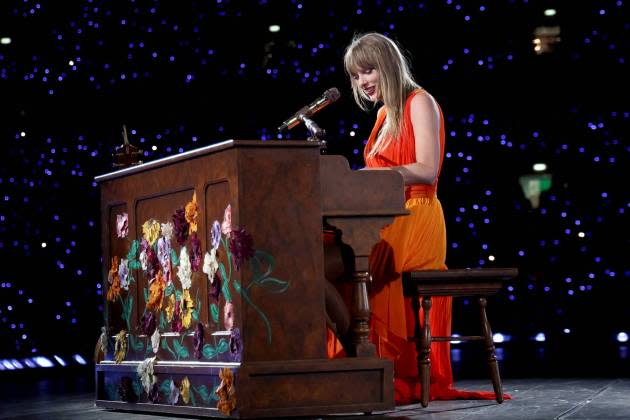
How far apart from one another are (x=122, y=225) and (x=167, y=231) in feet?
1.21

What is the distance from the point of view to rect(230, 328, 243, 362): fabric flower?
308cm

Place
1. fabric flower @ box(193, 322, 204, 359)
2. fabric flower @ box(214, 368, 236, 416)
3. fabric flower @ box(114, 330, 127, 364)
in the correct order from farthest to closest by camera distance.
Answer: fabric flower @ box(114, 330, 127, 364)
fabric flower @ box(193, 322, 204, 359)
fabric flower @ box(214, 368, 236, 416)

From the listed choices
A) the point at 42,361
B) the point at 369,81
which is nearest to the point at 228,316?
the point at 369,81

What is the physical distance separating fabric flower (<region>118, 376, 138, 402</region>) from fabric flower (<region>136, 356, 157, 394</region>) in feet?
0.29

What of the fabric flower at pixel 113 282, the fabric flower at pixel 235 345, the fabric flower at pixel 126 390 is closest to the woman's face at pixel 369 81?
the fabric flower at pixel 113 282

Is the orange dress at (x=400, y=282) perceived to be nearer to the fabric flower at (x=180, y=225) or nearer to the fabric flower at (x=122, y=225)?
the fabric flower at (x=180, y=225)

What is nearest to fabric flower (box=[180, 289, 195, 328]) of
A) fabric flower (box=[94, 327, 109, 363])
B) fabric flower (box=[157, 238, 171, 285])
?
fabric flower (box=[157, 238, 171, 285])

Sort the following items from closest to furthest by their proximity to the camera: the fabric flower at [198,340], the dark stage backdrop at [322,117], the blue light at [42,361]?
1. the fabric flower at [198,340]
2. the dark stage backdrop at [322,117]
3. the blue light at [42,361]

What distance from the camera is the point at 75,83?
6715mm

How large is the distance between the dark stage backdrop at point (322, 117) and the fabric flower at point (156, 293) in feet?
10.2

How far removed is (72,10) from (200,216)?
12.5ft

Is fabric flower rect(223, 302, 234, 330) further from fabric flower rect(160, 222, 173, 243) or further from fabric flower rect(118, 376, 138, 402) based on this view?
fabric flower rect(118, 376, 138, 402)

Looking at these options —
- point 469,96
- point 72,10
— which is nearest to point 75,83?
point 72,10

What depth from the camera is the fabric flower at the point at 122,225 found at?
3.83 m
